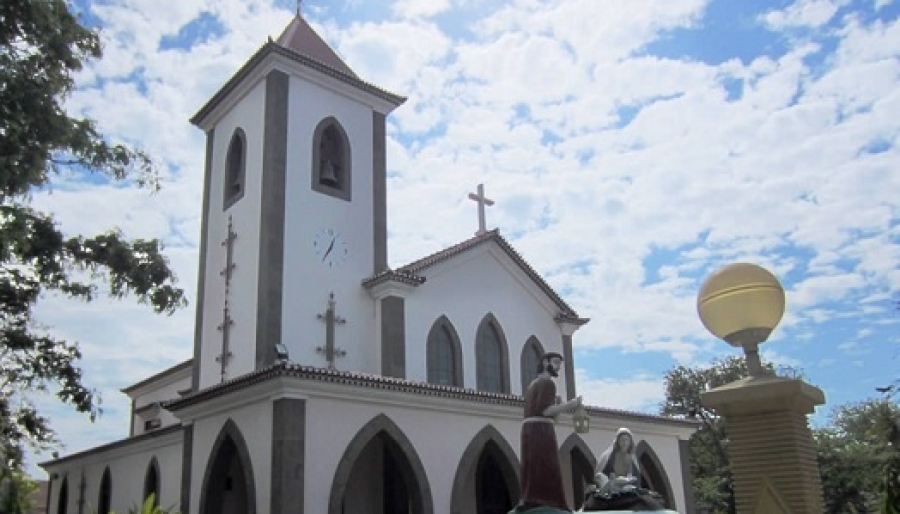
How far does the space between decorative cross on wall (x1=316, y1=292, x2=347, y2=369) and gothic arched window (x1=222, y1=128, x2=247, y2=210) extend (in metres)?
4.26

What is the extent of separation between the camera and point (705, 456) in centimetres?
4325

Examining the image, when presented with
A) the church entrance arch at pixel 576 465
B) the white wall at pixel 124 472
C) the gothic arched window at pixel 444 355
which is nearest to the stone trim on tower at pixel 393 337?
the gothic arched window at pixel 444 355

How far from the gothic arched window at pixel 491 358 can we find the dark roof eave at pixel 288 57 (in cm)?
712

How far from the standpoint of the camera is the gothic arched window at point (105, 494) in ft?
84.4

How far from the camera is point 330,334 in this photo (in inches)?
822

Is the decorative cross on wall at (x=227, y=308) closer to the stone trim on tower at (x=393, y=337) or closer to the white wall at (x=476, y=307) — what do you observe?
the stone trim on tower at (x=393, y=337)

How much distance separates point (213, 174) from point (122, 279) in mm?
10244

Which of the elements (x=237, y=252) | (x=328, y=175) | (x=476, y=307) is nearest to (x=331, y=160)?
(x=328, y=175)

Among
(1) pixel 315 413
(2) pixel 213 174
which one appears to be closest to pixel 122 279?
(1) pixel 315 413

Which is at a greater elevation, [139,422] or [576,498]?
[139,422]

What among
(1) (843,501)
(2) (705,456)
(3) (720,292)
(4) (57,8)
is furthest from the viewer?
(2) (705,456)

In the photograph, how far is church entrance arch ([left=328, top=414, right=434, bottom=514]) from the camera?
53.6 ft

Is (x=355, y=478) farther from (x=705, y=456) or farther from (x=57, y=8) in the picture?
(x=705, y=456)

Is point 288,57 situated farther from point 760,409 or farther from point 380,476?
point 760,409
